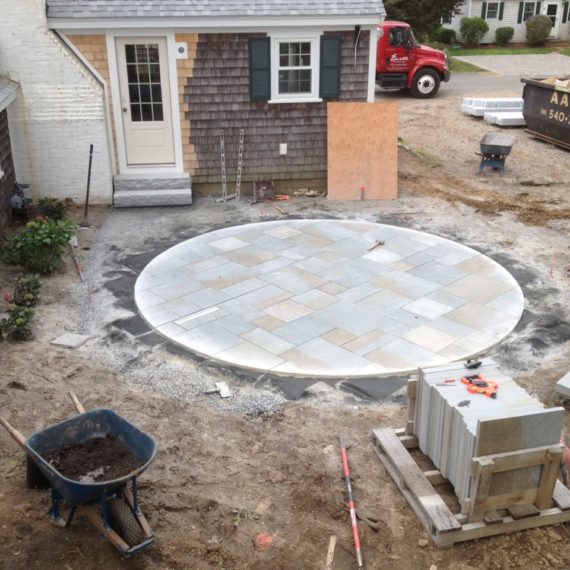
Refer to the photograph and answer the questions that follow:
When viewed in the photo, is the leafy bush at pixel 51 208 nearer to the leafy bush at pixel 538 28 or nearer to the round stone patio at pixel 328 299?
the round stone patio at pixel 328 299

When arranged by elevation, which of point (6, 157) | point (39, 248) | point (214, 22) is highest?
point (214, 22)

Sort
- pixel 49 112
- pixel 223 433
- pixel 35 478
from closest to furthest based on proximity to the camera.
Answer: pixel 35 478, pixel 223 433, pixel 49 112

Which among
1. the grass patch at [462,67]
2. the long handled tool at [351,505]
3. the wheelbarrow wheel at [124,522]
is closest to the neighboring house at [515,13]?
the grass patch at [462,67]

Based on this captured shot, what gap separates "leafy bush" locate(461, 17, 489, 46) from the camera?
106 feet

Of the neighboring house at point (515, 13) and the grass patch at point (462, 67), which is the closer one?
the grass patch at point (462, 67)

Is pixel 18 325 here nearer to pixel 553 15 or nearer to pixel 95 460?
pixel 95 460

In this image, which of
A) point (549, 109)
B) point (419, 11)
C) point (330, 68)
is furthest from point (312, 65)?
point (419, 11)

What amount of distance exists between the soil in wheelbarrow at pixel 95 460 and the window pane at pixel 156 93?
748 centimetres

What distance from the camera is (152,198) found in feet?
35.3

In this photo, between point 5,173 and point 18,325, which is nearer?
point 18,325

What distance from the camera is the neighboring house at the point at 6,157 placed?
935 centimetres

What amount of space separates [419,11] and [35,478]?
25104 millimetres

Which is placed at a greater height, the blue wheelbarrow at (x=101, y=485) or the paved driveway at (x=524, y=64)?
the paved driveway at (x=524, y=64)

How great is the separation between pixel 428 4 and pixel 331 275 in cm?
→ 2098
